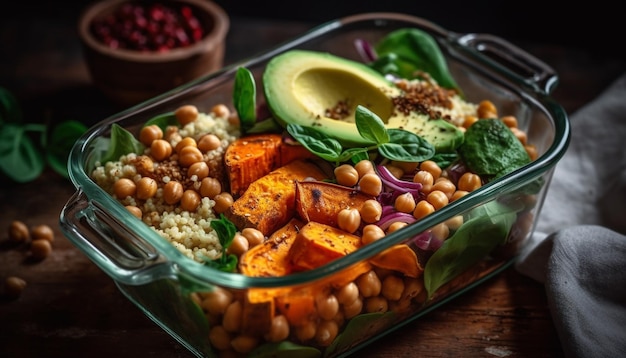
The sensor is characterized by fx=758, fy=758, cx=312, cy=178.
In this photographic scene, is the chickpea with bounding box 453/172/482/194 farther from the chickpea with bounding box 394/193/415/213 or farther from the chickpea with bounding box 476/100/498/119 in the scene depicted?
the chickpea with bounding box 476/100/498/119

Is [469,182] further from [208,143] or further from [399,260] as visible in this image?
[208,143]

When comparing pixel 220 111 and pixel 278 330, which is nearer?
pixel 278 330

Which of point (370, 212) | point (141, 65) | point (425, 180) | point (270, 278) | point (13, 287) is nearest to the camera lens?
point (270, 278)

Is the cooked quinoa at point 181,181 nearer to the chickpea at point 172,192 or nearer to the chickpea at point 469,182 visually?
the chickpea at point 172,192

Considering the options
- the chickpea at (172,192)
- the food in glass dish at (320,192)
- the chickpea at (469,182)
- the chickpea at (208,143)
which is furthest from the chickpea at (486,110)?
the chickpea at (172,192)

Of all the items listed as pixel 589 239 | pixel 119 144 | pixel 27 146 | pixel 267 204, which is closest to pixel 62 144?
pixel 27 146

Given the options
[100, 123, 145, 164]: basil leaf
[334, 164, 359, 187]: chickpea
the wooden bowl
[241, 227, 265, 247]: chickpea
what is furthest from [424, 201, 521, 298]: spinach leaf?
the wooden bowl

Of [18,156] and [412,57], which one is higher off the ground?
[412,57]
